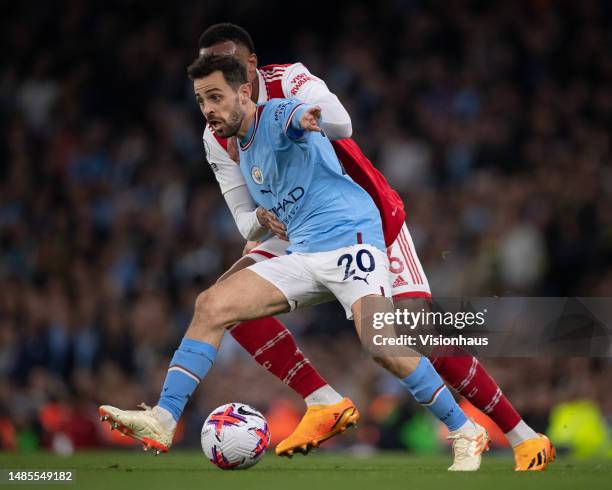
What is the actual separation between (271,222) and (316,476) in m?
1.34

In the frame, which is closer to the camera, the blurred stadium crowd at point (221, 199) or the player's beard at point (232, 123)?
the player's beard at point (232, 123)

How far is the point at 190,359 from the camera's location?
6.24m

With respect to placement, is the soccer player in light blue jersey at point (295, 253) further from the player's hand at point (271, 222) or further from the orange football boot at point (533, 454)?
the orange football boot at point (533, 454)

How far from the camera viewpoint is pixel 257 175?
6.56 meters

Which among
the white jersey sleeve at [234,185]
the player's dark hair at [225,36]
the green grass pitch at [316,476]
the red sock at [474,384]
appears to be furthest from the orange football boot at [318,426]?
the player's dark hair at [225,36]

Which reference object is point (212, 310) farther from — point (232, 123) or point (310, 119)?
point (310, 119)

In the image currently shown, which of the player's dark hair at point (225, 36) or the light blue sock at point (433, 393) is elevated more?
the player's dark hair at point (225, 36)

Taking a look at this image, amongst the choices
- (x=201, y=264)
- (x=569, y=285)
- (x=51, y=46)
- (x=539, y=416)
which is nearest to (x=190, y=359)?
(x=539, y=416)

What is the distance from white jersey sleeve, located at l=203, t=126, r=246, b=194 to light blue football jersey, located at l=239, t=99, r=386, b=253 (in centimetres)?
35

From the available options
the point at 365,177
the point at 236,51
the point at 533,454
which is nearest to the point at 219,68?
the point at 236,51

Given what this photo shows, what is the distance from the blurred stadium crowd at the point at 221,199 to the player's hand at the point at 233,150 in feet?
13.6

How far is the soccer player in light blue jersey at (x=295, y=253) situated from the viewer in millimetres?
6258

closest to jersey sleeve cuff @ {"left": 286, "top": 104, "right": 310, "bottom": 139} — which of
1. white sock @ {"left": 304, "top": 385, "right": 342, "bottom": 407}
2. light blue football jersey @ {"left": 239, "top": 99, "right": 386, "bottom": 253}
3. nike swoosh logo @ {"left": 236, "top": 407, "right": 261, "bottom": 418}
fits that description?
light blue football jersey @ {"left": 239, "top": 99, "right": 386, "bottom": 253}

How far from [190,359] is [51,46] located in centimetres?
993
